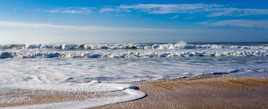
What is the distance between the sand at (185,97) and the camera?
3201 millimetres

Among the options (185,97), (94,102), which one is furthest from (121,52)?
(94,102)

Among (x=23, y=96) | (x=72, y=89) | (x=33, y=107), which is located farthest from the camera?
(x=72, y=89)

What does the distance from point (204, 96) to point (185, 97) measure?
0.31 m

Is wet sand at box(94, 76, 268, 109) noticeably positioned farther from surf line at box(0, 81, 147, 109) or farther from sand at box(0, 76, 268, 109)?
surf line at box(0, 81, 147, 109)

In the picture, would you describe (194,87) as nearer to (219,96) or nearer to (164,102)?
(219,96)

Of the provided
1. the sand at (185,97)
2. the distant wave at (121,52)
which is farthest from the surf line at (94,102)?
the distant wave at (121,52)

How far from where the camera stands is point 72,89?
4.16 meters

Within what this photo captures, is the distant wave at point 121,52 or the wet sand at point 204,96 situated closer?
the wet sand at point 204,96

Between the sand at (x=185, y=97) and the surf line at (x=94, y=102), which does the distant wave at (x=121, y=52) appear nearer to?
the sand at (x=185, y=97)

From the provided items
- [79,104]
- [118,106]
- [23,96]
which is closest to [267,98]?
[118,106]

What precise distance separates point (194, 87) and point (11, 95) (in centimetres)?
311

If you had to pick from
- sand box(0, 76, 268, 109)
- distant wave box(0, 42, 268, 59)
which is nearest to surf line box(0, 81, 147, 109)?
sand box(0, 76, 268, 109)

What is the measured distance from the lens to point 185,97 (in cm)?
365

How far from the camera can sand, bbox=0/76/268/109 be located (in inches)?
126
